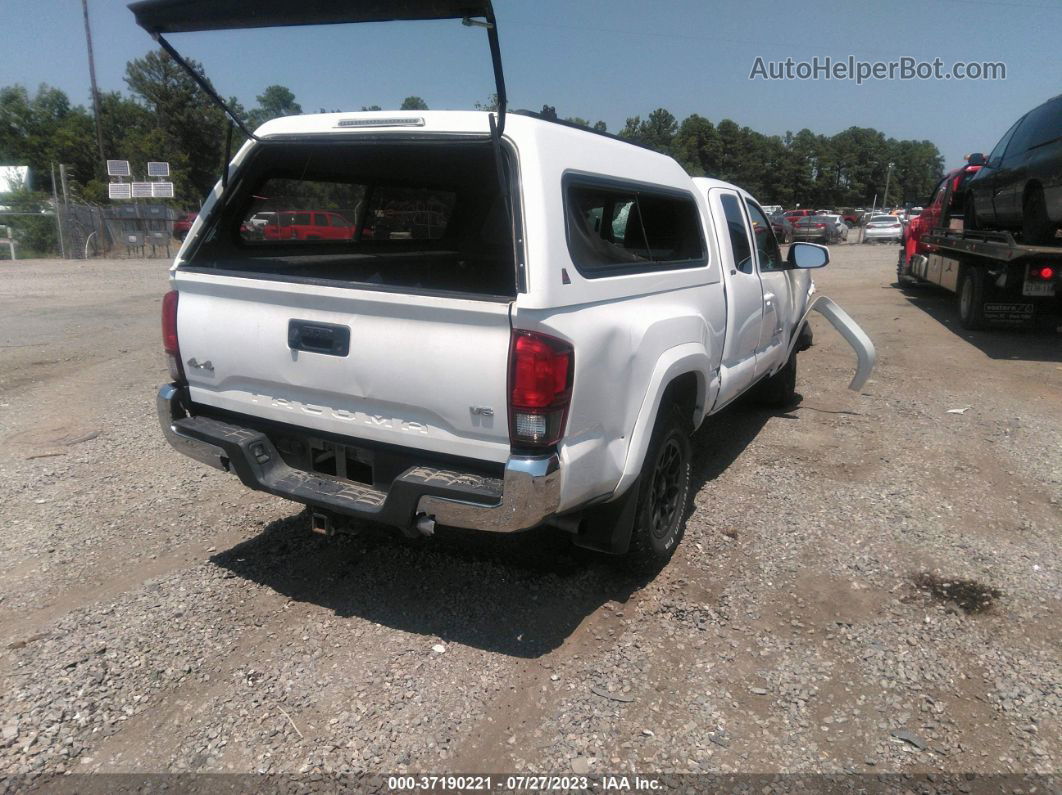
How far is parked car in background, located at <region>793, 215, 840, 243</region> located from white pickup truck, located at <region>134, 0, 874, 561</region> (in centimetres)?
3492

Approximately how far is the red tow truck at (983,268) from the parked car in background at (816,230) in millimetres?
22710

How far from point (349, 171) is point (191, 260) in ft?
3.44

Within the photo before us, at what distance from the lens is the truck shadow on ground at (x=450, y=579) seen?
3.32 metres

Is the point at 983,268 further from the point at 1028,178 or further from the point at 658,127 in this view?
the point at 658,127

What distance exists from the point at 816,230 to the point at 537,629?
125ft

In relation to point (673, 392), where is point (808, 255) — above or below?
above

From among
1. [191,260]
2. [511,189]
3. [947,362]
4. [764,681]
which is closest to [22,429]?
[191,260]

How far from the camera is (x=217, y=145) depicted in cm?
1210

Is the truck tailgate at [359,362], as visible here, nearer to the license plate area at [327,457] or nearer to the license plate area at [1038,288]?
the license plate area at [327,457]

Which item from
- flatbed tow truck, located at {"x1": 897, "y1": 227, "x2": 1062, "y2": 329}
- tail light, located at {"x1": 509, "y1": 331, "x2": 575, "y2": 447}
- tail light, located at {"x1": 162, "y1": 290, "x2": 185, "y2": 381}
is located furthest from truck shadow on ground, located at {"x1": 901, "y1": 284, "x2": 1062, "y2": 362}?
tail light, located at {"x1": 162, "y1": 290, "x2": 185, "y2": 381}

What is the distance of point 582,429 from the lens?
2854 mm

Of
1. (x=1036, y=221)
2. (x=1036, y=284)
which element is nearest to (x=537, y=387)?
(x=1036, y=284)

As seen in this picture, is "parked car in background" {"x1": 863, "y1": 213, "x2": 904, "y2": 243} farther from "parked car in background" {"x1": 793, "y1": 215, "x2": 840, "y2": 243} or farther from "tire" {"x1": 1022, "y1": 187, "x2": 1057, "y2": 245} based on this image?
"tire" {"x1": 1022, "y1": 187, "x2": 1057, "y2": 245}

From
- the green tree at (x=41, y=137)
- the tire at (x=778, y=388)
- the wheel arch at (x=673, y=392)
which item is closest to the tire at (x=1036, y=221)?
the tire at (x=778, y=388)
